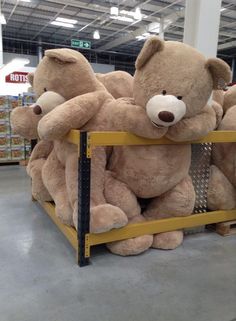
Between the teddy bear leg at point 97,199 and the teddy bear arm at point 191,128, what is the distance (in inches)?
21.2

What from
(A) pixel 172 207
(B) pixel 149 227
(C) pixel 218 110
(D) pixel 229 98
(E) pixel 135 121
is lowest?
(B) pixel 149 227

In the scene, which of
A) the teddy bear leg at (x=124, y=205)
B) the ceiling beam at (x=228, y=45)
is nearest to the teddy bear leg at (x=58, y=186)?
the teddy bear leg at (x=124, y=205)

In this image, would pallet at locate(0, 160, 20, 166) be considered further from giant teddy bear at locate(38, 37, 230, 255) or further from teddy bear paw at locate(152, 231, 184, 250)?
teddy bear paw at locate(152, 231, 184, 250)

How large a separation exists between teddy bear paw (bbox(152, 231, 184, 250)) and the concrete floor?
49 mm

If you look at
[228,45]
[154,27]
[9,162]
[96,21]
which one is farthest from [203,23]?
[228,45]

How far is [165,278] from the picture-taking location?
1.88 metres

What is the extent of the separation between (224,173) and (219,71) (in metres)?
0.96

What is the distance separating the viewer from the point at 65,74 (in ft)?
6.92

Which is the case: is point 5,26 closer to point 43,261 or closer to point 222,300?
point 43,261

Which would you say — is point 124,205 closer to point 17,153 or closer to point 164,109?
point 164,109

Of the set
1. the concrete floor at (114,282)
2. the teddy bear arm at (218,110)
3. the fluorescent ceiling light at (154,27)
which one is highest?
the fluorescent ceiling light at (154,27)

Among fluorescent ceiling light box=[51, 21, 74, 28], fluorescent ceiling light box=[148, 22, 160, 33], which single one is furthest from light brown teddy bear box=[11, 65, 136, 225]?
fluorescent ceiling light box=[51, 21, 74, 28]

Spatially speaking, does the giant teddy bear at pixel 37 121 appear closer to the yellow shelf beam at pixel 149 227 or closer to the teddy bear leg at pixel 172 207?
the yellow shelf beam at pixel 149 227

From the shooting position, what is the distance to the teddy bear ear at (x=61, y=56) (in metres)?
2.03
